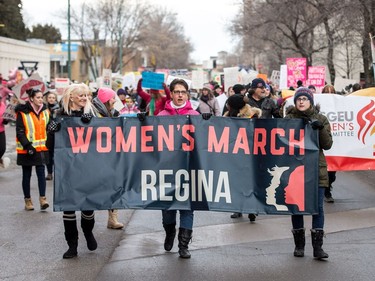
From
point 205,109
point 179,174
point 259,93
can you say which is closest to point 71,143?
point 179,174

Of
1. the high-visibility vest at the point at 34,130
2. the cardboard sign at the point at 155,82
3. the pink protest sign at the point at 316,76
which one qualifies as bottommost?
the high-visibility vest at the point at 34,130

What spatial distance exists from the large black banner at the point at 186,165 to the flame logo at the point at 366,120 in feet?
13.6

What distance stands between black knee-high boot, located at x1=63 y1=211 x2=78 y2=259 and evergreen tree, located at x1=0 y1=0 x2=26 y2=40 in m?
55.9

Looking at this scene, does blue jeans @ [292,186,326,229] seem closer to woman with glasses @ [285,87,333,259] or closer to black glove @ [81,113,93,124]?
woman with glasses @ [285,87,333,259]

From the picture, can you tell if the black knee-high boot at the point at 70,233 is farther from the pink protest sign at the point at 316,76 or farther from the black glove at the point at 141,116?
the pink protest sign at the point at 316,76

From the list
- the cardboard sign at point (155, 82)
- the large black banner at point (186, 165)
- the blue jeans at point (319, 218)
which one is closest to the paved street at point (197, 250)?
the blue jeans at point (319, 218)

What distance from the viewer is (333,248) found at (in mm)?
7594

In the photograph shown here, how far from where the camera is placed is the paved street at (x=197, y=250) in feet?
21.4

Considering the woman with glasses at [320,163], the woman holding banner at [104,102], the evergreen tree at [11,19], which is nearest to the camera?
the woman with glasses at [320,163]

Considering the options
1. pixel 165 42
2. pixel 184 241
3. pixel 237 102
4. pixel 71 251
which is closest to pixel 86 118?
pixel 71 251

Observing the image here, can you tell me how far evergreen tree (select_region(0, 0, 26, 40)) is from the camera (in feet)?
200

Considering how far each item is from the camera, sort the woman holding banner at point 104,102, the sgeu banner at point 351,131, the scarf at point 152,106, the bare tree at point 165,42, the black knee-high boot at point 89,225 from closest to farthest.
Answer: the black knee-high boot at point 89,225 → the woman holding banner at point 104,102 → the sgeu banner at point 351,131 → the scarf at point 152,106 → the bare tree at point 165,42

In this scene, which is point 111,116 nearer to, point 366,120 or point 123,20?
point 366,120

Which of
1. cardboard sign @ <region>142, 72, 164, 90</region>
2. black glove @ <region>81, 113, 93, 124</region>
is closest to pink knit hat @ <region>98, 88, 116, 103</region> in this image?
black glove @ <region>81, 113, 93, 124</region>
